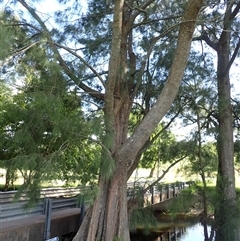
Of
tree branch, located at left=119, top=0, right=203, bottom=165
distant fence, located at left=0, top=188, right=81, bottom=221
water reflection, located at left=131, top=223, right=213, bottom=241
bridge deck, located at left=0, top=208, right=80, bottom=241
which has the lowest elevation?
water reflection, located at left=131, top=223, right=213, bottom=241

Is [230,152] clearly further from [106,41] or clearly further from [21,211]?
[21,211]

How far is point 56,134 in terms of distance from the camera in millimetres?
4246

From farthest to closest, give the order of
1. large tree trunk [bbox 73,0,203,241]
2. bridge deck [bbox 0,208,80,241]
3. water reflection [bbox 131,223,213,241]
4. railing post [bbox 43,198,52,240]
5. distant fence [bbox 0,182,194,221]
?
water reflection [bbox 131,223,213,241], railing post [bbox 43,198,52,240], distant fence [bbox 0,182,194,221], bridge deck [bbox 0,208,80,241], large tree trunk [bbox 73,0,203,241]

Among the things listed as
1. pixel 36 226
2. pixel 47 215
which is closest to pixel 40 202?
pixel 47 215

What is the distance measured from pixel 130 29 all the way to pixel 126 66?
82cm

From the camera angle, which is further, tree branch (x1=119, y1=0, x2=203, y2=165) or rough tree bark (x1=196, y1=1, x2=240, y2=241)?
rough tree bark (x1=196, y1=1, x2=240, y2=241)

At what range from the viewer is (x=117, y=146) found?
5355mm

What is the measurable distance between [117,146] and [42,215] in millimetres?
2120

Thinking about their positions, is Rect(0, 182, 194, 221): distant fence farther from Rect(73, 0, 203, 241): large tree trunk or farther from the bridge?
Rect(73, 0, 203, 241): large tree trunk

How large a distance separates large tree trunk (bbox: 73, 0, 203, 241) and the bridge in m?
0.39

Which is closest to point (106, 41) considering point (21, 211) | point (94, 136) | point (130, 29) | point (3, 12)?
point (130, 29)

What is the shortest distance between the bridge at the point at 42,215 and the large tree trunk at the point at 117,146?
1.29 feet

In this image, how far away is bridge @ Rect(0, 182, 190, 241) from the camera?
201 inches

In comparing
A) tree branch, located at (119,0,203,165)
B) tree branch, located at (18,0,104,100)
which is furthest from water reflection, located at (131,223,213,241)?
tree branch, located at (119,0,203,165)
